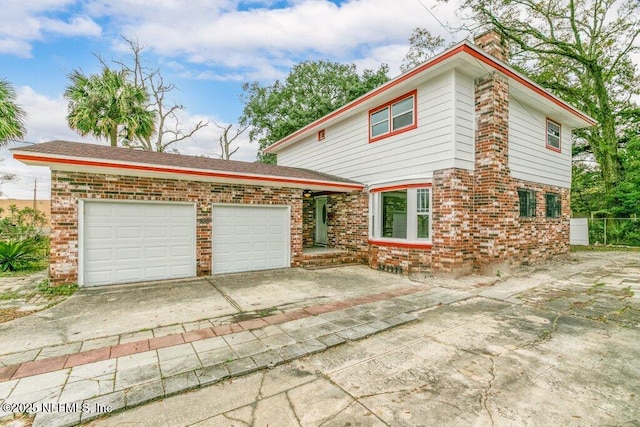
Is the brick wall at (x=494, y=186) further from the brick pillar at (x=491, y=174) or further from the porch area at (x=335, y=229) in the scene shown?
the porch area at (x=335, y=229)

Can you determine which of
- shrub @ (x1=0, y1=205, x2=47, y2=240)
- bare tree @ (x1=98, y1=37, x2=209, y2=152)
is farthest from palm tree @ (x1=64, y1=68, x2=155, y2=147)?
shrub @ (x1=0, y1=205, x2=47, y2=240)

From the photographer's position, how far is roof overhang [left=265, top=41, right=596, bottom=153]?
6473mm

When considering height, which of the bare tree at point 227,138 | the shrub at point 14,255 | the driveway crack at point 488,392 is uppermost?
the bare tree at point 227,138

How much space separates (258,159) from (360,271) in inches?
675

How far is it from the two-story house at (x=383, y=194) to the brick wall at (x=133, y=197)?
0.02m

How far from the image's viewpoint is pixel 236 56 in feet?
46.9

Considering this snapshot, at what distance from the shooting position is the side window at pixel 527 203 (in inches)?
331

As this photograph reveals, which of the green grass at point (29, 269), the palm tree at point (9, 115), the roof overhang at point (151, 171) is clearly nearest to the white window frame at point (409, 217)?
the roof overhang at point (151, 171)

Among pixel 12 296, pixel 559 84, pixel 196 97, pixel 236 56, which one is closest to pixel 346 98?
pixel 236 56

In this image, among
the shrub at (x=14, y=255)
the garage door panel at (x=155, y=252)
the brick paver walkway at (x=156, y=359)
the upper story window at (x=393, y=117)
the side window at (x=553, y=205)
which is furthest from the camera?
the side window at (x=553, y=205)

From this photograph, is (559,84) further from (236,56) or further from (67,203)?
(67,203)

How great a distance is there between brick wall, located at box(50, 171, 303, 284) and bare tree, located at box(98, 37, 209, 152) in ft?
41.1

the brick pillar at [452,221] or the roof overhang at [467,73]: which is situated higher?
the roof overhang at [467,73]

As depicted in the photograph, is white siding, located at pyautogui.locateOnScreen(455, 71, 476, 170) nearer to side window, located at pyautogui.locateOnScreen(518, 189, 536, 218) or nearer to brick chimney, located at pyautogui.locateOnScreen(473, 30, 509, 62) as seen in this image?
brick chimney, located at pyautogui.locateOnScreen(473, 30, 509, 62)
